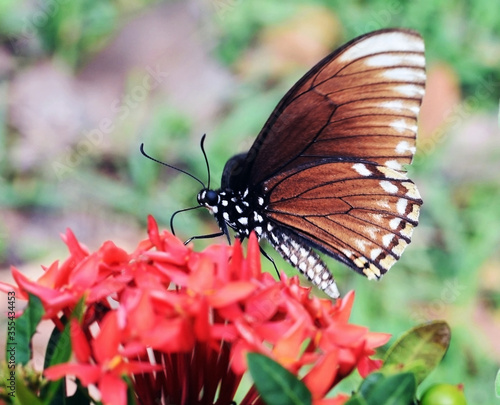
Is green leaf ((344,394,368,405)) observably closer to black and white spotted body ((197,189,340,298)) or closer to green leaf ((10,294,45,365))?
green leaf ((10,294,45,365))

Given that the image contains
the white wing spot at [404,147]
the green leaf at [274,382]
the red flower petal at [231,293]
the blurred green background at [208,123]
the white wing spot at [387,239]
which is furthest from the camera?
the blurred green background at [208,123]

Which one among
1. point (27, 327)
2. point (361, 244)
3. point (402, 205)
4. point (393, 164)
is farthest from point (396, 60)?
point (27, 327)

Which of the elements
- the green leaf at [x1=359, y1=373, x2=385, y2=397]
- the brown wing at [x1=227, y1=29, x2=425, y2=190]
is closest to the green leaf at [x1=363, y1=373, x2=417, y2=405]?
the green leaf at [x1=359, y1=373, x2=385, y2=397]

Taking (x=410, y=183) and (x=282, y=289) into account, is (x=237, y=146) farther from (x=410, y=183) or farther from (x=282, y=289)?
(x=282, y=289)

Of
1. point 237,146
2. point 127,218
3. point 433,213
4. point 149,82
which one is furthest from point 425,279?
point 149,82

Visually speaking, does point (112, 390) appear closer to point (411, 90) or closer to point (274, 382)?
point (274, 382)

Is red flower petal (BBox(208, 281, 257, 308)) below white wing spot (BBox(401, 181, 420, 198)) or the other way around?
below

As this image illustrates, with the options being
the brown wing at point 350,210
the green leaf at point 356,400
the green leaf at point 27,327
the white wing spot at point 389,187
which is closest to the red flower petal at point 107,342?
the green leaf at point 27,327

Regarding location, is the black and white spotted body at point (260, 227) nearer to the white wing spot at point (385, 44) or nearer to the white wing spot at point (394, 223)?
the white wing spot at point (394, 223)
